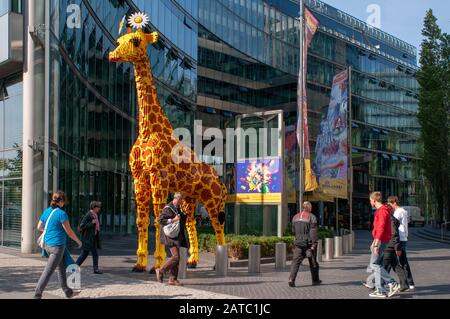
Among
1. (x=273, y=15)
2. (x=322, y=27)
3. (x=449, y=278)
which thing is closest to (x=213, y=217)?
(x=449, y=278)

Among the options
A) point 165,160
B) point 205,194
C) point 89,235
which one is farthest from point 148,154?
point 205,194

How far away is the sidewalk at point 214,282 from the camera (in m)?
11.0

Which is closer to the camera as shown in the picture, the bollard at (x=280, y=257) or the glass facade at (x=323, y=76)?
the bollard at (x=280, y=257)

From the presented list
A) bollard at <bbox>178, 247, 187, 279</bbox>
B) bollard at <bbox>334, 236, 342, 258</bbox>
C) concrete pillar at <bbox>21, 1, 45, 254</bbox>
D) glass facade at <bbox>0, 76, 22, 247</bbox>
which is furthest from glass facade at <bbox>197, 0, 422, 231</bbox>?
bollard at <bbox>178, 247, 187, 279</bbox>

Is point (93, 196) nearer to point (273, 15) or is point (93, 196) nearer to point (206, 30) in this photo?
point (206, 30)

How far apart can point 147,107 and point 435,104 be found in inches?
1317

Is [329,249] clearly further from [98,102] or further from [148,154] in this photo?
[98,102]

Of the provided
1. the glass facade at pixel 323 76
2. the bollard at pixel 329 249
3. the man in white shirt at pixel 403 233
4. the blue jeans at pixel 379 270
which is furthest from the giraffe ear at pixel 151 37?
the glass facade at pixel 323 76

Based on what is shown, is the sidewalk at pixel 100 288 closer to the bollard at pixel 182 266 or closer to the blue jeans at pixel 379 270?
the bollard at pixel 182 266

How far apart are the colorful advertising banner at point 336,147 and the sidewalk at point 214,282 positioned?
5.55 meters

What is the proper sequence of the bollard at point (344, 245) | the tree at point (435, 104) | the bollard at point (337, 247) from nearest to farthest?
1. the bollard at point (337, 247)
2. the bollard at point (344, 245)
3. the tree at point (435, 104)

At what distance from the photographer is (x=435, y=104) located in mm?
43188

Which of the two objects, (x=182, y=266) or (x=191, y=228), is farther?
(x=191, y=228)

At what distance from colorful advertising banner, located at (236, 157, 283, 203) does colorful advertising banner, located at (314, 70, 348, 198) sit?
419 centimetres
